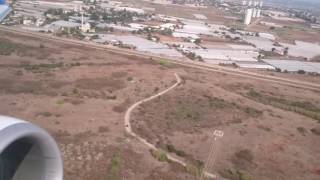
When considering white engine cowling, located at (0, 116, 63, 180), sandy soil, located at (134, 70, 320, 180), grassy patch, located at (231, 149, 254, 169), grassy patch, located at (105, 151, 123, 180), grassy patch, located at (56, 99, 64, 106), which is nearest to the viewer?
white engine cowling, located at (0, 116, 63, 180)

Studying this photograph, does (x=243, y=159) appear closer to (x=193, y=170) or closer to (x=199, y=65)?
(x=193, y=170)

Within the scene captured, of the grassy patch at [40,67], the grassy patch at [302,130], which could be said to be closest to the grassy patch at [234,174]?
the grassy patch at [302,130]

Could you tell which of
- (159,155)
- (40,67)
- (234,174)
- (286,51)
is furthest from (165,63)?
(286,51)

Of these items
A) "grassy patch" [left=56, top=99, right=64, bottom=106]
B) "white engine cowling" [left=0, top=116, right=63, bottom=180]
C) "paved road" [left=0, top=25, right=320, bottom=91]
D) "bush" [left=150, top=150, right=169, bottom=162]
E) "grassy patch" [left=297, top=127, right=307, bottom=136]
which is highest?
"white engine cowling" [left=0, top=116, right=63, bottom=180]

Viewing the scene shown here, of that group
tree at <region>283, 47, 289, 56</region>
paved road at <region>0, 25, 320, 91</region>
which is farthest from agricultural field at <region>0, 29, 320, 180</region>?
tree at <region>283, 47, 289, 56</region>

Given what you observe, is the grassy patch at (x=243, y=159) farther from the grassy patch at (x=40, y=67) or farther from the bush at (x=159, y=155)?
the grassy patch at (x=40, y=67)

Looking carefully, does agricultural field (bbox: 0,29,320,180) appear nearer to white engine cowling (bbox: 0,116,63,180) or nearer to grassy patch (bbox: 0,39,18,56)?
grassy patch (bbox: 0,39,18,56)
